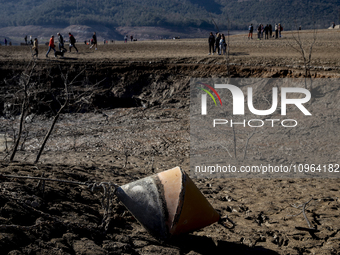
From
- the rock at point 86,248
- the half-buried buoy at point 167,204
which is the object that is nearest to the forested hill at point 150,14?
the half-buried buoy at point 167,204

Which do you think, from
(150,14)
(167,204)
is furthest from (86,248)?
(150,14)

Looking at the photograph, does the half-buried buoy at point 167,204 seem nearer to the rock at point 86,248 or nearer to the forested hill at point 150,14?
the rock at point 86,248

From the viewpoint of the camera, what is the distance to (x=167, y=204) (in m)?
3.74

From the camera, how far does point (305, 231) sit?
457cm

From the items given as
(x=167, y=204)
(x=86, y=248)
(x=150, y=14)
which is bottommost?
(x=86, y=248)

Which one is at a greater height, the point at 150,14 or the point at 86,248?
the point at 150,14

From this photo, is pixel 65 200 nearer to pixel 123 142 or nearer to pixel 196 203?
pixel 196 203

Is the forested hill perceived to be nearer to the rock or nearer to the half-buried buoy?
the half-buried buoy

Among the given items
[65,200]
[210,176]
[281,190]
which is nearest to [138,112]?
[210,176]

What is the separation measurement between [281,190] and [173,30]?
14271 cm

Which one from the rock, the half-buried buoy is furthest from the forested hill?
the rock

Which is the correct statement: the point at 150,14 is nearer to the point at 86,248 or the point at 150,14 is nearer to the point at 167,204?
the point at 167,204

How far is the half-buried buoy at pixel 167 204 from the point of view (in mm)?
3719

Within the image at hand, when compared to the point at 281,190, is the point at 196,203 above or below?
above
